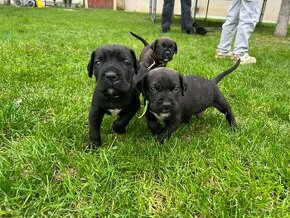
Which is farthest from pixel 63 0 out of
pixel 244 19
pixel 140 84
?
pixel 140 84

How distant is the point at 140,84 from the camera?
311cm

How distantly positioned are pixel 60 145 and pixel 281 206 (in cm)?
165

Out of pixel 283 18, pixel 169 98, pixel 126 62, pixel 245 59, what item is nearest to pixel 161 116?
pixel 169 98

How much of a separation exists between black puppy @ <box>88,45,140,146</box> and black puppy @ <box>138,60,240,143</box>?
0.64ft

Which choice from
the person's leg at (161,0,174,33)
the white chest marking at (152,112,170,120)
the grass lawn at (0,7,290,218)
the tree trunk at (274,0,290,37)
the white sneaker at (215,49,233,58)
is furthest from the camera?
the tree trunk at (274,0,290,37)

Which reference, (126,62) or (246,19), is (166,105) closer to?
(126,62)

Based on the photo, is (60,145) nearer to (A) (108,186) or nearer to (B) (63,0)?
(A) (108,186)

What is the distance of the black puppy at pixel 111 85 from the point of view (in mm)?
2738

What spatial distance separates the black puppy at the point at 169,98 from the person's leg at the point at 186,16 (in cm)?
839

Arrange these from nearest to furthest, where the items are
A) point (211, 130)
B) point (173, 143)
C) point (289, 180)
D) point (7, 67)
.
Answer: point (289, 180) < point (173, 143) < point (211, 130) < point (7, 67)

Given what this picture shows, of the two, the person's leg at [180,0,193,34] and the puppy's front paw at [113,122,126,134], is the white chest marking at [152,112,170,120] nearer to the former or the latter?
the puppy's front paw at [113,122,126,134]

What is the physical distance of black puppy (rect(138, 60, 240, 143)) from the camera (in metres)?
2.90

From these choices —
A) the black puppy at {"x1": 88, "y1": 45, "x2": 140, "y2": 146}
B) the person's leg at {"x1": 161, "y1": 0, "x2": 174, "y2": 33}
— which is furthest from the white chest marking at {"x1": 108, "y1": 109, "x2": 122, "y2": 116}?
the person's leg at {"x1": 161, "y1": 0, "x2": 174, "y2": 33}

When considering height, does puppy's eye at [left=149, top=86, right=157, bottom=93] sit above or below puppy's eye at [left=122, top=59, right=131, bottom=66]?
below
